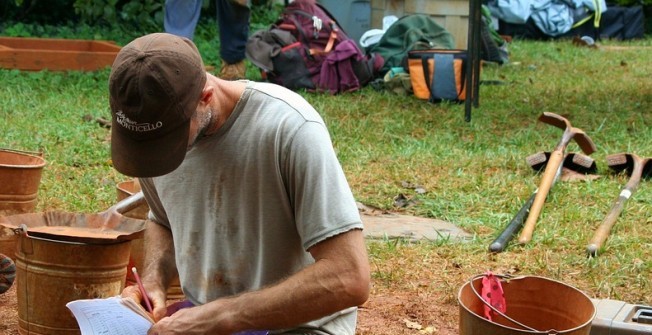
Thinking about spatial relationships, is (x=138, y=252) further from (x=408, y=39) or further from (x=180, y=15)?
(x=408, y=39)

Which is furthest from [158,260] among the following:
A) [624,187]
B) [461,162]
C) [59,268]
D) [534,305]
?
[461,162]

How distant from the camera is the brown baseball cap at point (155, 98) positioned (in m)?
2.42

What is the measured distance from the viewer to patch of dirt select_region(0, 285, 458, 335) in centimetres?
423

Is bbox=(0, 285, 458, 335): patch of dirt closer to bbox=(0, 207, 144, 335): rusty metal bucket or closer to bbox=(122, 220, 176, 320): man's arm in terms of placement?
bbox=(0, 207, 144, 335): rusty metal bucket

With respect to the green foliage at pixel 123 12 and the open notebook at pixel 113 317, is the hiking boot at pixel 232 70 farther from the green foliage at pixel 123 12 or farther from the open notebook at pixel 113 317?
the open notebook at pixel 113 317

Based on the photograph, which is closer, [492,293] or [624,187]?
[492,293]

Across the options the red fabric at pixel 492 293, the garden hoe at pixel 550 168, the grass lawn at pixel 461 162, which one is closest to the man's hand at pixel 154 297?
the red fabric at pixel 492 293

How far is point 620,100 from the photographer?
30.6 ft

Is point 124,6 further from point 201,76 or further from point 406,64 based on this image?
point 201,76

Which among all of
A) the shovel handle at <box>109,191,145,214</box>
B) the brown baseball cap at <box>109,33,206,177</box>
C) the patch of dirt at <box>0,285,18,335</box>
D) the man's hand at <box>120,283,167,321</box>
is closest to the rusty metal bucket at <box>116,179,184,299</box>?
the shovel handle at <box>109,191,145,214</box>

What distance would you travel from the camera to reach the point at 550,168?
6.01 meters

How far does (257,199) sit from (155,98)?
0.42 m

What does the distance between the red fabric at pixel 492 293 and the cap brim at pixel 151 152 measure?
113 centimetres

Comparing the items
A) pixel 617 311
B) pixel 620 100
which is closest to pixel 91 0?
pixel 620 100
